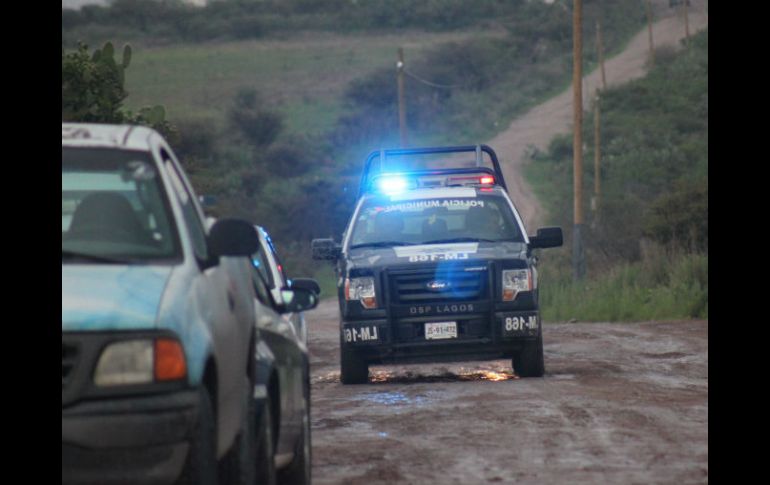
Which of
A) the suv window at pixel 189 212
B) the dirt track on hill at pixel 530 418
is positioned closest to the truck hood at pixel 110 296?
the suv window at pixel 189 212

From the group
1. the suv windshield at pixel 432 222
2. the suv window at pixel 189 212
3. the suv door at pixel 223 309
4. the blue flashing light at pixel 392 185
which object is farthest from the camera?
the blue flashing light at pixel 392 185

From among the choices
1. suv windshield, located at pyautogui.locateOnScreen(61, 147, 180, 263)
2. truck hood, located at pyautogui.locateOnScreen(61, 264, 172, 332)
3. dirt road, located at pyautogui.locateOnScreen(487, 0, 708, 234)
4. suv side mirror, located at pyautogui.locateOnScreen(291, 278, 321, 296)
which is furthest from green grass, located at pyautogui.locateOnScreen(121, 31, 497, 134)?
truck hood, located at pyautogui.locateOnScreen(61, 264, 172, 332)

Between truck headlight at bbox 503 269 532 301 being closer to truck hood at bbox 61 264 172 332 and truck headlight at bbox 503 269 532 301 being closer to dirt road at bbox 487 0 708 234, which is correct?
truck hood at bbox 61 264 172 332

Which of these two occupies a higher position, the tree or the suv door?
the tree

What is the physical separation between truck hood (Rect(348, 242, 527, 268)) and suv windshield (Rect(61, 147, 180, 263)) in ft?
29.8

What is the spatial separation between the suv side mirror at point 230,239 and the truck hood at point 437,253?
30.5 feet

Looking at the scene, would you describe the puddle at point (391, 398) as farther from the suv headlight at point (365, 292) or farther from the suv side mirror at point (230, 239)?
the suv side mirror at point (230, 239)

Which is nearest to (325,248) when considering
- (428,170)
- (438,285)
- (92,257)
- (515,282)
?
(438,285)

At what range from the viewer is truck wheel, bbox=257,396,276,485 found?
294 inches

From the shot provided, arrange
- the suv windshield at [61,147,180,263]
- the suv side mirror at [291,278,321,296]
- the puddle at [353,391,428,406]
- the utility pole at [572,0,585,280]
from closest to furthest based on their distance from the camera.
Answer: the suv windshield at [61,147,180,263] → the suv side mirror at [291,278,321,296] → the puddle at [353,391,428,406] → the utility pole at [572,0,585,280]

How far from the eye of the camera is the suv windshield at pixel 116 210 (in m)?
6.57

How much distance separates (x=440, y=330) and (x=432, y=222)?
1.45 meters
